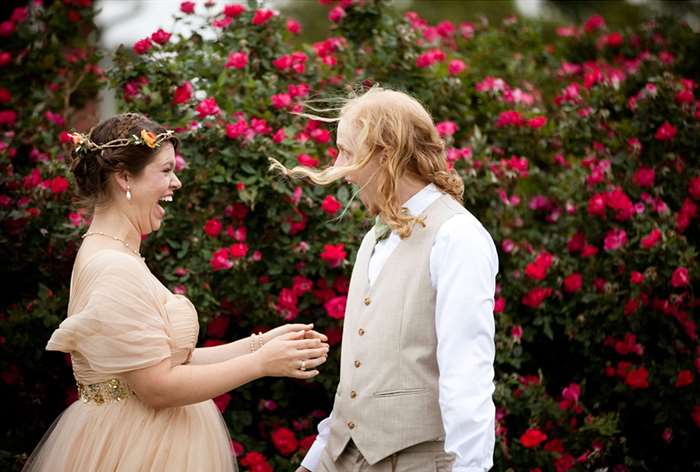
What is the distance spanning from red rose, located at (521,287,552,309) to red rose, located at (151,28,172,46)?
226 cm

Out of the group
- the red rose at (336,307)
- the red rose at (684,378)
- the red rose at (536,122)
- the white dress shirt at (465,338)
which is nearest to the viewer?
the white dress shirt at (465,338)

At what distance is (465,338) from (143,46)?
2.63 m

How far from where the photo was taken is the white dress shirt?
2.16 meters

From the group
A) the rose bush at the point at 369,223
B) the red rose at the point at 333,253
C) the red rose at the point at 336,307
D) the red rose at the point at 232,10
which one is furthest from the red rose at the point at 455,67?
the red rose at the point at 336,307

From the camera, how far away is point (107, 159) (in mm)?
2730

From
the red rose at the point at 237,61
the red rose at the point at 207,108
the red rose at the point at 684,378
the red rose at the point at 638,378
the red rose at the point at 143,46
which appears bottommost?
the red rose at the point at 638,378

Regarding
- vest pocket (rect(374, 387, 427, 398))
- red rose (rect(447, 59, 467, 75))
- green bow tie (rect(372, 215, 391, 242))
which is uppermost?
green bow tie (rect(372, 215, 391, 242))

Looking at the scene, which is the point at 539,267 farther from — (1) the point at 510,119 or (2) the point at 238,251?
(2) the point at 238,251

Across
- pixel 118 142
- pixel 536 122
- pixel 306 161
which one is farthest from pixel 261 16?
pixel 118 142

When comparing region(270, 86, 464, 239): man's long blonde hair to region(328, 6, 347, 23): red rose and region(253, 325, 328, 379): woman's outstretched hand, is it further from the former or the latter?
region(328, 6, 347, 23): red rose

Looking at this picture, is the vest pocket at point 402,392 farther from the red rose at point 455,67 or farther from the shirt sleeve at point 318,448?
the red rose at point 455,67

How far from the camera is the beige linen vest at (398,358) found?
234 centimetres

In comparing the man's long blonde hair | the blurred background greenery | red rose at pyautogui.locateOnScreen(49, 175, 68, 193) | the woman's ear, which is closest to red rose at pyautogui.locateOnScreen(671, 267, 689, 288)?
the man's long blonde hair

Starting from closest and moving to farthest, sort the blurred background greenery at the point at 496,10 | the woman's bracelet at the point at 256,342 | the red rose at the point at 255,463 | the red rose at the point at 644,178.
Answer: the woman's bracelet at the point at 256,342 < the red rose at the point at 255,463 < the red rose at the point at 644,178 < the blurred background greenery at the point at 496,10
